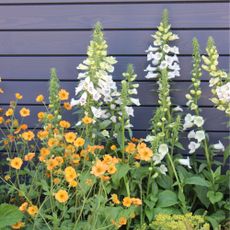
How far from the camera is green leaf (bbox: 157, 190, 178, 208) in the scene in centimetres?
271

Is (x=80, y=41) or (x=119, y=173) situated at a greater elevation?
(x=80, y=41)

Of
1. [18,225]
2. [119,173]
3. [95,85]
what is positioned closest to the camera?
[18,225]

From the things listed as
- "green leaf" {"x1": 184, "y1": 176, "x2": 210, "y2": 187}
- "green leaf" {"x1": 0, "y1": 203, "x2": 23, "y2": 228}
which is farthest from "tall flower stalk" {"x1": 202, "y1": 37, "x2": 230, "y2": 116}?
"green leaf" {"x1": 0, "y1": 203, "x2": 23, "y2": 228}

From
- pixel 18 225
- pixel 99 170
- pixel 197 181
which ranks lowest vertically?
pixel 18 225

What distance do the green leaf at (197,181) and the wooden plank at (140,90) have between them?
703 millimetres

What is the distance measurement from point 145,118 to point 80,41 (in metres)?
0.79

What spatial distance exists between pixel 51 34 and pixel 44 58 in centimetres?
20

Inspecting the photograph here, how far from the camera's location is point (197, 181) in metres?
2.77

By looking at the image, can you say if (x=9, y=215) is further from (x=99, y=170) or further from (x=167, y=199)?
(x=167, y=199)

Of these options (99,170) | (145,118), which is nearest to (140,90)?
(145,118)

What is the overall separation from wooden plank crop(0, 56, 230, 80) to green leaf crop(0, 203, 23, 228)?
1.30 meters

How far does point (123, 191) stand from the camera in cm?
278

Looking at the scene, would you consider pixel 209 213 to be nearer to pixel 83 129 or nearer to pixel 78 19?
pixel 83 129

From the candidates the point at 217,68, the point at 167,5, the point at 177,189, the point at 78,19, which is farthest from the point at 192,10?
the point at 177,189
